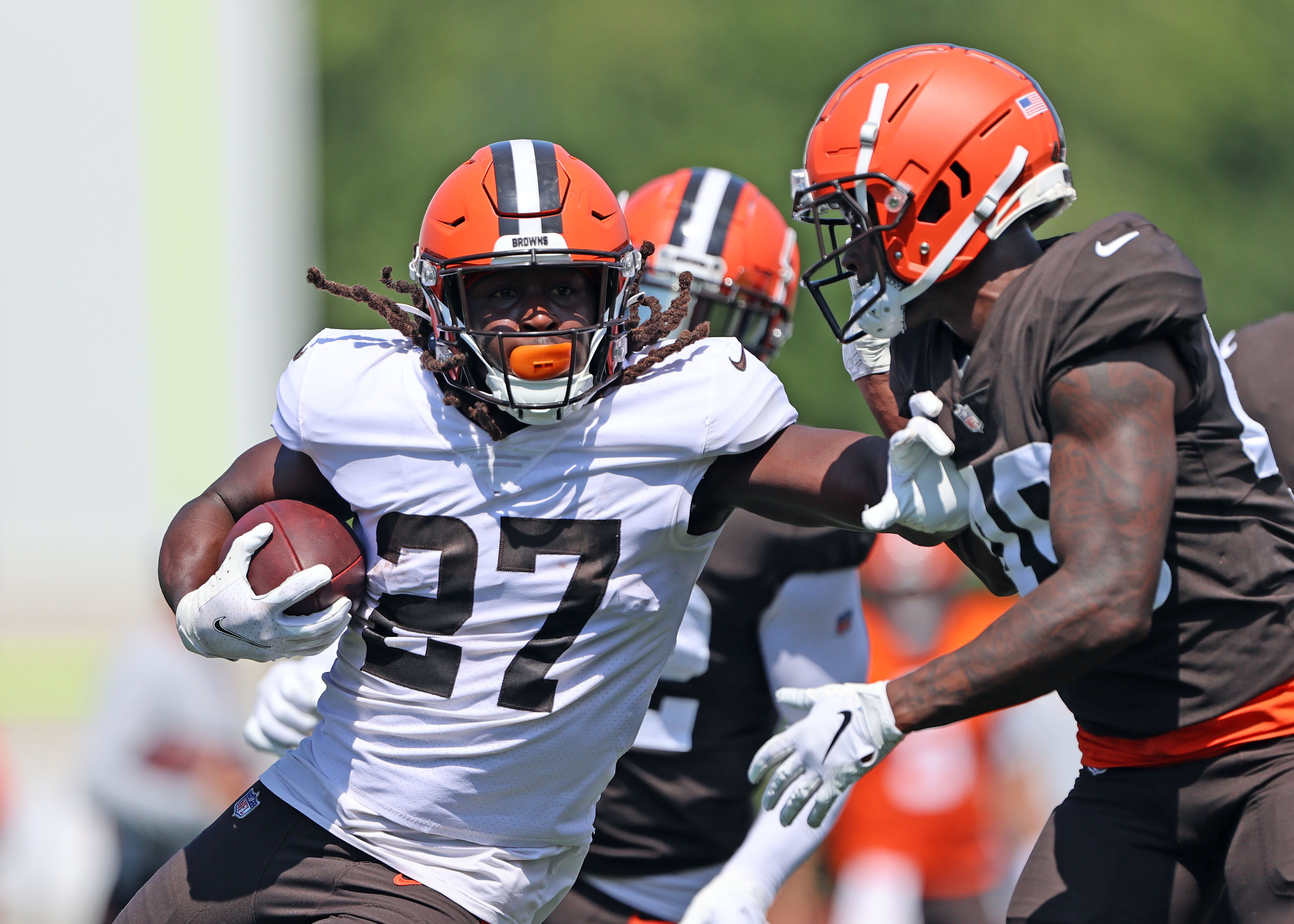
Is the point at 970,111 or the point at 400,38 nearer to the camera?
the point at 970,111

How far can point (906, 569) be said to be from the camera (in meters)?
5.41

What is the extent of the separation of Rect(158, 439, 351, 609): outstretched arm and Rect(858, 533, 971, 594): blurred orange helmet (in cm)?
289

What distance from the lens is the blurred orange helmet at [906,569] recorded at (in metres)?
5.38

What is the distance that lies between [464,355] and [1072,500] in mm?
1083

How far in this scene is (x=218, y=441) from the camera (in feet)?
35.4

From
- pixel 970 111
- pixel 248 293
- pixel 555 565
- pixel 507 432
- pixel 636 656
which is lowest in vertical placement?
pixel 248 293

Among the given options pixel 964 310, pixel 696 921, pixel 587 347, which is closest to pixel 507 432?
pixel 587 347

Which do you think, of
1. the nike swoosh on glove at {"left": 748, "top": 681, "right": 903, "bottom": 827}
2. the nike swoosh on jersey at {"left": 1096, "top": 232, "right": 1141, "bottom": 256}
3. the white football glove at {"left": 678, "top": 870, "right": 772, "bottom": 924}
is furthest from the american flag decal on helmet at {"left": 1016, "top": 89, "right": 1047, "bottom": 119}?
the white football glove at {"left": 678, "top": 870, "right": 772, "bottom": 924}

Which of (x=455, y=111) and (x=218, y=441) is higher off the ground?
(x=455, y=111)

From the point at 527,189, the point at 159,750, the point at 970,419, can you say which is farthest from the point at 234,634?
the point at 159,750

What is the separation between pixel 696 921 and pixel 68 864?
342 centimetres

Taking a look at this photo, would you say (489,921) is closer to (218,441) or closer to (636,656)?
(636,656)

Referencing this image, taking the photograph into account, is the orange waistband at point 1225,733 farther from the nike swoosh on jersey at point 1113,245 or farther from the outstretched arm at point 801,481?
the nike swoosh on jersey at point 1113,245

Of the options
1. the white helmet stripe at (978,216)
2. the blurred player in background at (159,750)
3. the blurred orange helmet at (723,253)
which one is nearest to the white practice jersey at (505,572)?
the white helmet stripe at (978,216)
